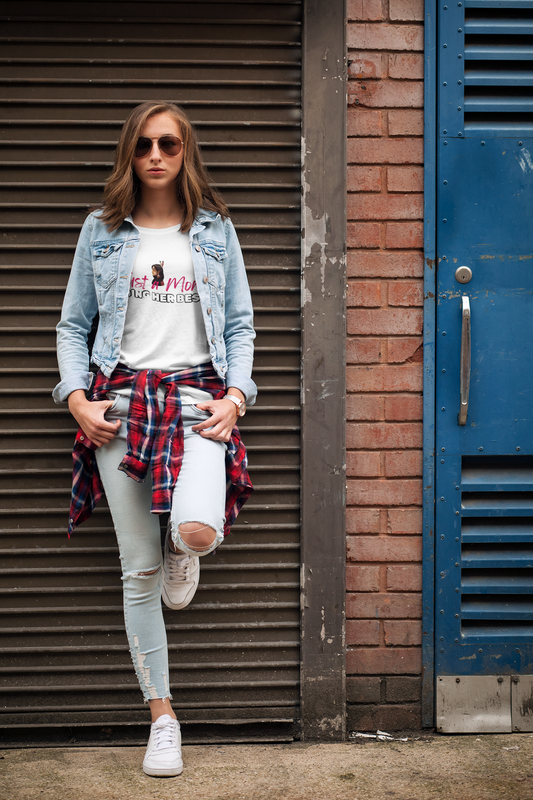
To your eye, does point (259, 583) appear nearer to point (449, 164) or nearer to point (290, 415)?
point (290, 415)

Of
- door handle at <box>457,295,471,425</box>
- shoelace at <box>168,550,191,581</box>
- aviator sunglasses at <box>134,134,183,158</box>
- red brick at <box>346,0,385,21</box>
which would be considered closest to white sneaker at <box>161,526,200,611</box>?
shoelace at <box>168,550,191,581</box>

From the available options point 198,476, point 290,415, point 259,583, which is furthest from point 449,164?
point 259,583

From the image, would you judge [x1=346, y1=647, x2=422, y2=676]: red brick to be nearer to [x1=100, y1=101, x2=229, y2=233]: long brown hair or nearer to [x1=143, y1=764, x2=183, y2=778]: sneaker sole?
[x1=143, y1=764, x2=183, y2=778]: sneaker sole

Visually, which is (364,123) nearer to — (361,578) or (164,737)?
(361,578)

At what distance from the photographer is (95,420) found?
2.40 meters

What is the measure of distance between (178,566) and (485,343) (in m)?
1.55

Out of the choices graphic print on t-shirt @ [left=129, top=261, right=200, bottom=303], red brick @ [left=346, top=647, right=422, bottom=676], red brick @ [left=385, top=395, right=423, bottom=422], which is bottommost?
red brick @ [left=346, top=647, right=422, bottom=676]

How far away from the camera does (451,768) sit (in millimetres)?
2553

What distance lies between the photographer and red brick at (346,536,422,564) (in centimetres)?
291

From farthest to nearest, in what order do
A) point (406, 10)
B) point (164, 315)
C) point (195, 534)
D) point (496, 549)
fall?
point (496, 549) < point (406, 10) < point (164, 315) < point (195, 534)

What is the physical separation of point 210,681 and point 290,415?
1167 millimetres

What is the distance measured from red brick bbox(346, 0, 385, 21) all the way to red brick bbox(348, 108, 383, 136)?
0.38m

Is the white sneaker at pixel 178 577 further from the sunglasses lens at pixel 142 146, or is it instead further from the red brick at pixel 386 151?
the red brick at pixel 386 151

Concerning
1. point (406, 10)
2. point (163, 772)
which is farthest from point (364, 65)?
point (163, 772)
